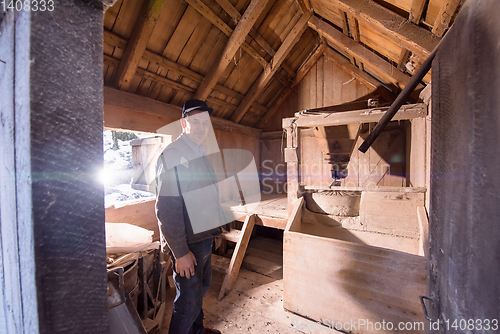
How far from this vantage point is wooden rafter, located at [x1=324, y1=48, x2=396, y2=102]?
421 cm

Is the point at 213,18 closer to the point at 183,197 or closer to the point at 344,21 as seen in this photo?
the point at 344,21

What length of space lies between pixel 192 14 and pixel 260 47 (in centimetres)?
139

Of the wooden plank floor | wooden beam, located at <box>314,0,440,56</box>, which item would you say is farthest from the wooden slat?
wooden beam, located at <box>314,0,440,56</box>

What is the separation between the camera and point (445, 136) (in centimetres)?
77

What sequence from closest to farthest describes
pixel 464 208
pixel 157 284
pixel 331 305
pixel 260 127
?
pixel 464 208 < pixel 331 305 < pixel 157 284 < pixel 260 127

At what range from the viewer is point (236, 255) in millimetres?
3008

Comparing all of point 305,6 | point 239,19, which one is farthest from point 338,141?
point 239,19

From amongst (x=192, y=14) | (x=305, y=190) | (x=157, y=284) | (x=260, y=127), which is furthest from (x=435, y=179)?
(x=260, y=127)

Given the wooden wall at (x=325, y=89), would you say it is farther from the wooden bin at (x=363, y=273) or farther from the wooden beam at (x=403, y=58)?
the wooden bin at (x=363, y=273)

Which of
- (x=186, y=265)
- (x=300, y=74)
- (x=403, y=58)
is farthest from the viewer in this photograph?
(x=300, y=74)

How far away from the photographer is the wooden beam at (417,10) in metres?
1.66

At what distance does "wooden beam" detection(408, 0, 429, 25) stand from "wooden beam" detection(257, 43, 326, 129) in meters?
3.06

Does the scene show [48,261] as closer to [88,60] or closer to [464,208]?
[88,60]

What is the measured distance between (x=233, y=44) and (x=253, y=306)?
366 cm
